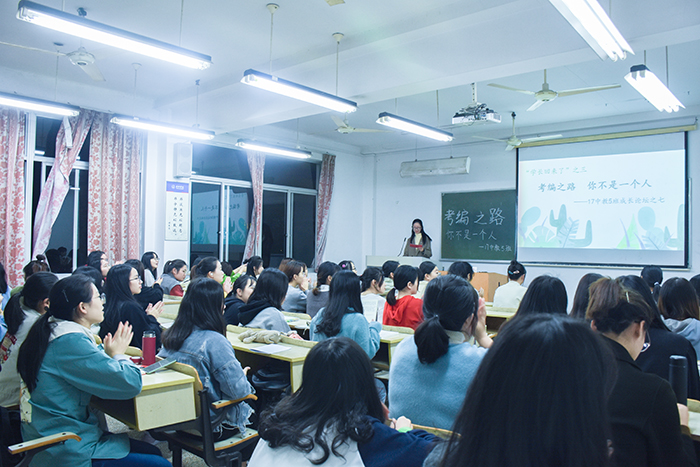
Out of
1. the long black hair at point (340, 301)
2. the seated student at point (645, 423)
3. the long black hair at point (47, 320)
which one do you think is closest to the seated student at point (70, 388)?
the long black hair at point (47, 320)

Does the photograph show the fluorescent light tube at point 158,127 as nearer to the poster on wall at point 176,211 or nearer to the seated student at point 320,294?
the poster on wall at point 176,211

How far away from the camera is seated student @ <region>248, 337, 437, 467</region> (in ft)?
3.80

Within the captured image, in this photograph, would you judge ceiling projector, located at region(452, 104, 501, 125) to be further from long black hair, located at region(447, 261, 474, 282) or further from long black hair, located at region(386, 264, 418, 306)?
long black hair, located at region(386, 264, 418, 306)

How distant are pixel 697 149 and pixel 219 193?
286 inches

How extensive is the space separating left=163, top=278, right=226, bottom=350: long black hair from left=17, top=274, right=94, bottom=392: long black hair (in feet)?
1.54

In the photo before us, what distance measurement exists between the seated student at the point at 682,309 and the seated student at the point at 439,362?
160 centimetres

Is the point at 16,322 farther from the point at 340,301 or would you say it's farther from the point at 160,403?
the point at 340,301

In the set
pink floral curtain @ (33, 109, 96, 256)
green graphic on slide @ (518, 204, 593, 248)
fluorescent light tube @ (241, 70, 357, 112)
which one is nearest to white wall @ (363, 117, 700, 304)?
green graphic on slide @ (518, 204, 593, 248)

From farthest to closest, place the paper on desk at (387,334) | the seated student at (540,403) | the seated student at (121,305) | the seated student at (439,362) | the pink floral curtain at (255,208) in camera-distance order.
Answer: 1. the pink floral curtain at (255,208)
2. the paper on desk at (387,334)
3. the seated student at (121,305)
4. the seated student at (439,362)
5. the seated student at (540,403)

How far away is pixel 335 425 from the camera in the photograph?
120cm

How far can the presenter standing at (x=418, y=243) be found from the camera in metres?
9.16

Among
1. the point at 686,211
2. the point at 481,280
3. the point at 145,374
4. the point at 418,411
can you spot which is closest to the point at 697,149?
the point at 686,211

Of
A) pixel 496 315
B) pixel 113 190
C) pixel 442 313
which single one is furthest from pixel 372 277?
pixel 113 190

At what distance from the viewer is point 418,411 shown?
178cm
